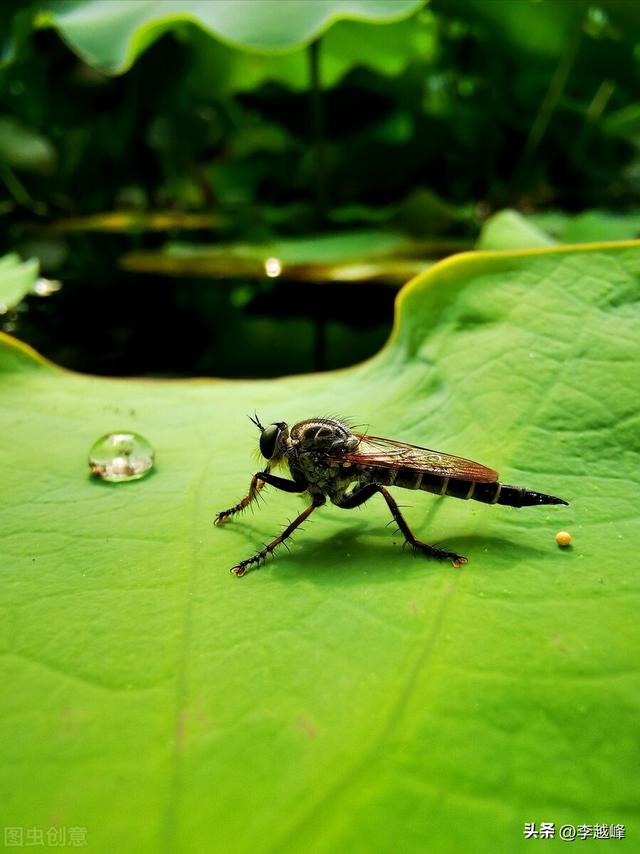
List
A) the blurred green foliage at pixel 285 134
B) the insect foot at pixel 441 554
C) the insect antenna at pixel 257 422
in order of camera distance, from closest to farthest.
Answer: the insect foot at pixel 441 554 → the insect antenna at pixel 257 422 → the blurred green foliage at pixel 285 134

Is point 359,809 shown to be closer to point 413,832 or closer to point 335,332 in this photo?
point 413,832

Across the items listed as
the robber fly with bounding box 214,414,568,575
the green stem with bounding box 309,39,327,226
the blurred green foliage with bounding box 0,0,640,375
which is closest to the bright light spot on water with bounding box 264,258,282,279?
the blurred green foliage with bounding box 0,0,640,375

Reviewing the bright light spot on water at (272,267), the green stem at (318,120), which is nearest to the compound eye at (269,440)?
the bright light spot on water at (272,267)

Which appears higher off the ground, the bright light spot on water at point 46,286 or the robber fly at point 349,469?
the bright light spot on water at point 46,286

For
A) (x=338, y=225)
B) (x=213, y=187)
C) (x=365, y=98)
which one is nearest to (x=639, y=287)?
(x=338, y=225)

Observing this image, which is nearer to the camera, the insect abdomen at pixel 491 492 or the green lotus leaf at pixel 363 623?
the green lotus leaf at pixel 363 623

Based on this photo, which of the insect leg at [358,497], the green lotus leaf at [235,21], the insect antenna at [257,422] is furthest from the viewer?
the green lotus leaf at [235,21]

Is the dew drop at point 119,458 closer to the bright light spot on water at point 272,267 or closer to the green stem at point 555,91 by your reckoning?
the bright light spot on water at point 272,267

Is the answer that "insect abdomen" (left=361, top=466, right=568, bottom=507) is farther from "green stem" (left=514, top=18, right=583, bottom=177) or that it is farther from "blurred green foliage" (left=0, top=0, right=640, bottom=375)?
"green stem" (left=514, top=18, right=583, bottom=177)

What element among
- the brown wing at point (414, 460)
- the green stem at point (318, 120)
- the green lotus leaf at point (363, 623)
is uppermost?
the green stem at point (318, 120)

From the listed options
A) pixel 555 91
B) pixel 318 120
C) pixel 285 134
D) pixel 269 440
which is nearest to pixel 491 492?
pixel 269 440
